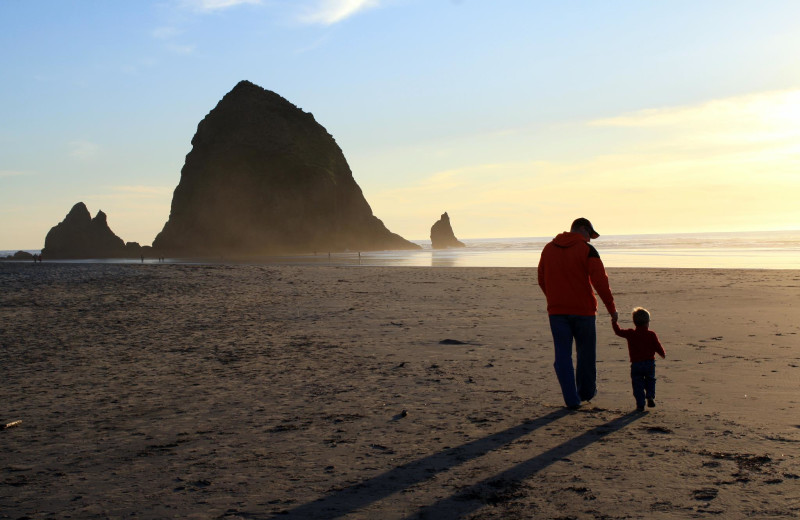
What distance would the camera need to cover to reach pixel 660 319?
40.8 ft

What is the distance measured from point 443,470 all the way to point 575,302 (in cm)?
244

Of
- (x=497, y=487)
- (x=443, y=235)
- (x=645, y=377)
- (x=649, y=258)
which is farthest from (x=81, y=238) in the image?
(x=497, y=487)

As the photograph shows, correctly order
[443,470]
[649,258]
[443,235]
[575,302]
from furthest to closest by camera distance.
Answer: [443,235]
[649,258]
[575,302]
[443,470]

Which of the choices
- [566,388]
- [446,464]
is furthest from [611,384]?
[446,464]

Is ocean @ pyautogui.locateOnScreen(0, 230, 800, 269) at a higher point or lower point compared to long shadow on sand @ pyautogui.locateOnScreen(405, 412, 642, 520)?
higher

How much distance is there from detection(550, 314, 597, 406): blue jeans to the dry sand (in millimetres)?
188

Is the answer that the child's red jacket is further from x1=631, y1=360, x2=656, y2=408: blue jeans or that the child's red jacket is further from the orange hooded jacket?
the orange hooded jacket

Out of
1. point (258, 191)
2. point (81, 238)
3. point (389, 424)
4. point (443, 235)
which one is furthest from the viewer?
point (443, 235)

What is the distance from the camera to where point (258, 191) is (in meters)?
117

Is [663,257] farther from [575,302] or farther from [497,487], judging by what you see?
[497,487]

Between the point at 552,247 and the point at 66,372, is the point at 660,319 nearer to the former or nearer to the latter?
the point at 552,247

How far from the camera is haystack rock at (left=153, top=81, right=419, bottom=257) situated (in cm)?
11306

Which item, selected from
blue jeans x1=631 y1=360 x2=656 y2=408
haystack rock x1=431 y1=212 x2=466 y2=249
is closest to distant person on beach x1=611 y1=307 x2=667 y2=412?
blue jeans x1=631 y1=360 x2=656 y2=408

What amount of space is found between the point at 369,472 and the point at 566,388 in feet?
8.07
